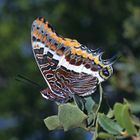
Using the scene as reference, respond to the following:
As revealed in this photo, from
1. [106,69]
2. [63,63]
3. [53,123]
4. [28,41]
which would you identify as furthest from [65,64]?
[28,41]

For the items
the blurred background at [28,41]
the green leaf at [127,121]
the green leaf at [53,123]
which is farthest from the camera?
the blurred background at [28,41]

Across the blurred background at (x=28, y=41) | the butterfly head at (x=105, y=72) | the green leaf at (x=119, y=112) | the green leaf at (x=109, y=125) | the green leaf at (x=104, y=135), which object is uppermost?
the blurred background at (x=28, y=41)

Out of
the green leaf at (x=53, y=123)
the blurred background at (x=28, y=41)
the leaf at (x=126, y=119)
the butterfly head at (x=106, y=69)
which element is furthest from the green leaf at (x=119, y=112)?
the blurred background at (x=28, y=41)

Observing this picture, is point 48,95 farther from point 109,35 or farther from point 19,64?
point 19,64

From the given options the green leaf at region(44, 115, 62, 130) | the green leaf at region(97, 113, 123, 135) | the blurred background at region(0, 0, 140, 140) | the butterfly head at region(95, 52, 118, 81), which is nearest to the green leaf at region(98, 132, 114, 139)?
the green leaf at region(97, 113, 123, 135)

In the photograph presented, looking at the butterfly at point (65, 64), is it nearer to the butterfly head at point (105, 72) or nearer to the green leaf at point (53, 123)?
the butterfly head at point (105, 72)

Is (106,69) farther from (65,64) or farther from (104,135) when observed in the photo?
(104,135)
